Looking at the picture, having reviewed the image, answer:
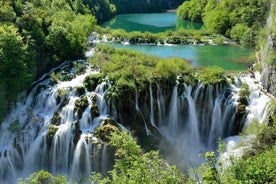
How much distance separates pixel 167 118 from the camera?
111 feet

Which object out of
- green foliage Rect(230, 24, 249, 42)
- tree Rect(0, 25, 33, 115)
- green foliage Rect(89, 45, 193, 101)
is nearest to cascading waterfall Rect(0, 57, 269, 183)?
green foliage Rect(89, 45, 193, 101)

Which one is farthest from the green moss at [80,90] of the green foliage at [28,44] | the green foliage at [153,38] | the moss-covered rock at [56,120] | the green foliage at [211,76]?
the green foliage at [153,38]

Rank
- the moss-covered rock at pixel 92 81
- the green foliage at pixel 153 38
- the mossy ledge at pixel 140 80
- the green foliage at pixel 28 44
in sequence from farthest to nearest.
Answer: the green foliage at pixel 153 38 → the moss-covered rock at pixel 92 81 → the mossy ledge at pixel 140 80 → the green foliage at pixel 28 44

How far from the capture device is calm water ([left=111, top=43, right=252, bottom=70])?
45844 mm

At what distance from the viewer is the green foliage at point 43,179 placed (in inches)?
821

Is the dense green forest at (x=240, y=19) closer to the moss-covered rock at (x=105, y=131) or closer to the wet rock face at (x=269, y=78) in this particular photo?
the wet rock face at (x=269, y=78)

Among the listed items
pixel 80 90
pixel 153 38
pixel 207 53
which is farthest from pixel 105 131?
pixel 153 38

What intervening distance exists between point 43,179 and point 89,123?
7909mm

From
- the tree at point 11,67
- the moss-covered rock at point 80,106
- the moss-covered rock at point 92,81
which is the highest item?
the tree at point 11,67

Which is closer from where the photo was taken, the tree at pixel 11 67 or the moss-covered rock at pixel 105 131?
the moss-covered rock at pixel 105 131

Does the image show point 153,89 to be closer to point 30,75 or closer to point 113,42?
point 30,75

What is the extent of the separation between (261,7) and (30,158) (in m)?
45.5

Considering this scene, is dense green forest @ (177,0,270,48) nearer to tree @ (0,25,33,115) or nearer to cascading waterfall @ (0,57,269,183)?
cascading waterfall @ (0,57,269,183)

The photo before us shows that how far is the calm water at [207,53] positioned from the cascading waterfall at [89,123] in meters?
10.1
